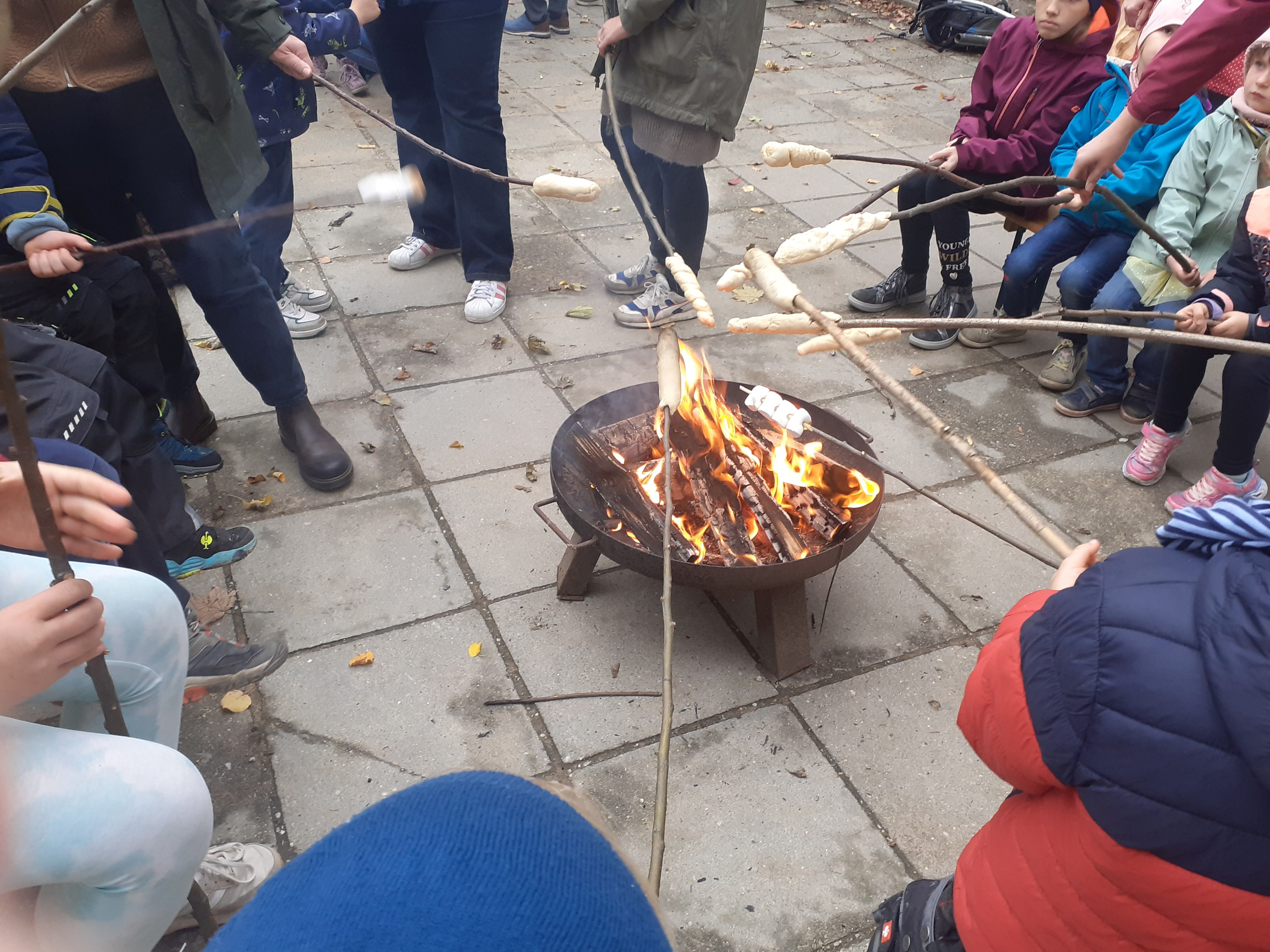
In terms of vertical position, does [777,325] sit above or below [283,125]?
above

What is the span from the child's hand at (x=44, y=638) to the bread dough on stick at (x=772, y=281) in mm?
1363

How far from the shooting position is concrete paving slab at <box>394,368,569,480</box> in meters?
3.79

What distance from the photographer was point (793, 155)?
7.35 feet

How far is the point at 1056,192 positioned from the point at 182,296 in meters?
4.74

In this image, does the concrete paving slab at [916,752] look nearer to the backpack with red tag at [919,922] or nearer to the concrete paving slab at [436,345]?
the backpack with red tag at [919,922]

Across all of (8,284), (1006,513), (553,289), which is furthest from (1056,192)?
(8,284)

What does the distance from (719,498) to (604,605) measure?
1.90 ft

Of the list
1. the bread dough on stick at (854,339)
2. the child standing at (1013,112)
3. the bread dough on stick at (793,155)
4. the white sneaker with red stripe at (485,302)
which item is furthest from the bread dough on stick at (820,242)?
the white sneaker with red stripe at (485,302)

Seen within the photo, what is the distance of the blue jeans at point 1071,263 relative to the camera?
4.15 m

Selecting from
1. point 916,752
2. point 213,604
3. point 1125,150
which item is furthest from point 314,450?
point 1125,150

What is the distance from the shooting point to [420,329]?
4.69m

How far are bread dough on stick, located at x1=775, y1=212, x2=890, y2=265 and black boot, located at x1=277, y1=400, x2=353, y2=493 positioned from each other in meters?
2.28

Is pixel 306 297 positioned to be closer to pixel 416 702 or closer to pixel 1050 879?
pixel 416 702

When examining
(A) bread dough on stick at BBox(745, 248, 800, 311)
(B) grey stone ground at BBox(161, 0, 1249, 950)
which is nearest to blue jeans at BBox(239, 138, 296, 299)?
(B) grey stone ground at BBox(161, 0, 1249, 950)
